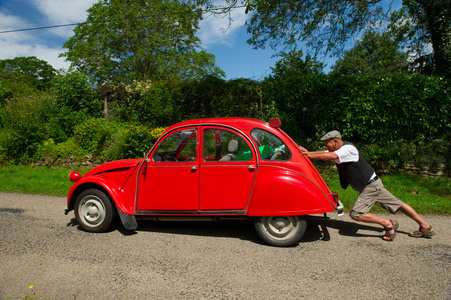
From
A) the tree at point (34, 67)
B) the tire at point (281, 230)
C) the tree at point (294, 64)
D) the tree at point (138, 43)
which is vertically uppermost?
the tree at point (34, 67)

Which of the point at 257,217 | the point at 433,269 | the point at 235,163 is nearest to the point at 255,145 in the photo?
the point at 235,163

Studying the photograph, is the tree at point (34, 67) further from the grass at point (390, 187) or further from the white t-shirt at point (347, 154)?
the white t-shirt at point (347, 154)

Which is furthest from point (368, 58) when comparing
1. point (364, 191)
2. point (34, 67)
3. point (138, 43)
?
point (34, 67)

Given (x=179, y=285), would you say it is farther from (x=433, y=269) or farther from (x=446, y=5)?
(x=446, y=5)

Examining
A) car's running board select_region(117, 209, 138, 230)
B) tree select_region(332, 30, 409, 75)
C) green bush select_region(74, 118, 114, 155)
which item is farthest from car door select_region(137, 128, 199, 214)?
tree select_region(332, 30, 409, 75)

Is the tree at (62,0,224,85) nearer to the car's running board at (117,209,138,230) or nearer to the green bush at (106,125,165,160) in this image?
the green bush at (106,125,165,160)

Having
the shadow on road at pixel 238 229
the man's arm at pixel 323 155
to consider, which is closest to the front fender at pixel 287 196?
the man's arm at pixel 323 155

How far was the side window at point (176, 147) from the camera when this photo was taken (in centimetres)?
474

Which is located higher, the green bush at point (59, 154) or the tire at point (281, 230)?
the green bush at point (59, 154)

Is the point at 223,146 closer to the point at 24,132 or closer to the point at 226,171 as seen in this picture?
the point at 226,171

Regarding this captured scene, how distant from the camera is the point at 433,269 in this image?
11.8 ft

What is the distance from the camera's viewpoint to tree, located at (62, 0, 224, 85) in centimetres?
2097

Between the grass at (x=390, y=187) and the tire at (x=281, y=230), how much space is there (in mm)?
2288

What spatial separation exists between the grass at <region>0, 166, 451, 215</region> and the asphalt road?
956mm
